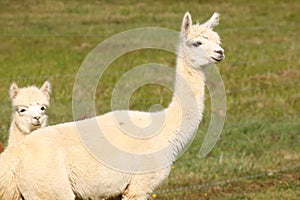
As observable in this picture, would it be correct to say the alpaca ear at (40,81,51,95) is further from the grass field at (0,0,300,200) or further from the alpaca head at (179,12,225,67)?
the grass field at (0,0,300,200)

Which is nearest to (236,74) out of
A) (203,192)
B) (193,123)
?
(203,192)

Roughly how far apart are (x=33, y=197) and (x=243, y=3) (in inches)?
1054

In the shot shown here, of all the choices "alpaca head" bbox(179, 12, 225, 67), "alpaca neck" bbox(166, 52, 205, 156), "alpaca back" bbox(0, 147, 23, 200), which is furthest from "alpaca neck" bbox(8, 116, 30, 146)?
"alpaca head" bbox(179, 12, 225, 67)

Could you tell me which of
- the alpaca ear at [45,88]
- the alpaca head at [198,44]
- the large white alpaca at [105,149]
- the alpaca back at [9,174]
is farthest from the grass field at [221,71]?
the alpaca back at [9,174]

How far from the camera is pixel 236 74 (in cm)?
1866

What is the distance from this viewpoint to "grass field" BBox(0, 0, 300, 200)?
1034cm

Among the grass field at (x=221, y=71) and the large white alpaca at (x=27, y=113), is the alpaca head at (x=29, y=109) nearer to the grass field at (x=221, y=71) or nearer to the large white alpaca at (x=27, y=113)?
the large white alpaca at (x=27, y=113)

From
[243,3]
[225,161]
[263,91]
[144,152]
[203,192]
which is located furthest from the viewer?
[243,3]

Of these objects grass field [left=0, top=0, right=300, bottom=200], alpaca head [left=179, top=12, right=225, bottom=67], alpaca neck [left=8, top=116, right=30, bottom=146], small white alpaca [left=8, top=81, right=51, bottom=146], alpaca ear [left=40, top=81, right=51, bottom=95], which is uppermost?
alpaca head [left=179, top=12, right=225, bottom=67]

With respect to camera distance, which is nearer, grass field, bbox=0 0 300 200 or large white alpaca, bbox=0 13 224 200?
large white alpaca, bbox=0 13 224 200

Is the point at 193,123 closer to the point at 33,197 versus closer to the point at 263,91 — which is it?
the point at 33,197

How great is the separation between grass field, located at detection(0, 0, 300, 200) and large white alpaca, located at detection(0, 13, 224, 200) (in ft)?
8.18

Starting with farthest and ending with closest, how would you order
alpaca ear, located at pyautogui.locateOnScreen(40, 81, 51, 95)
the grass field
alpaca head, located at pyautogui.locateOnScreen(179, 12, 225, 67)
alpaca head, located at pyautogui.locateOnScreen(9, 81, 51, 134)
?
the grass field < alpaca ear, located at pyautogui.locateOnScreen(40, 81, 51, 95) < alpaca head, located at pyautogui.locateOnScreen(9, 81, 51, 134) < alpaca head, located at pyautogui.locateOnScreen(179, 12, 225, 67)

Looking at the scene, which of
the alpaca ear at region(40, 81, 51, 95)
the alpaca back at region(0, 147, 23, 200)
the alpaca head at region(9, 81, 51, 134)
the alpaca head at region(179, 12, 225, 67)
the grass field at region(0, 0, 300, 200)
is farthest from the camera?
the grass field at region(0, 0, 300, 200)
